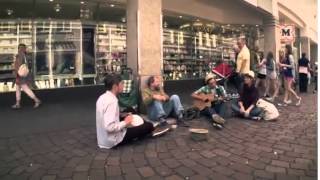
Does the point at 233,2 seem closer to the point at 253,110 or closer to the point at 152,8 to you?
the point at 152,8

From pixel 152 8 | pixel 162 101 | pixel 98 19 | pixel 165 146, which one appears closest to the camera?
pixel 165 146

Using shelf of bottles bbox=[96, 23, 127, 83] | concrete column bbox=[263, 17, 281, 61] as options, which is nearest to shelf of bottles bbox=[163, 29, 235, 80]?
concrete column bbox=[263, 17, 281, 61]

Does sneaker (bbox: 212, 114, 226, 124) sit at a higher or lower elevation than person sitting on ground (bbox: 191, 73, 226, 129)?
lower

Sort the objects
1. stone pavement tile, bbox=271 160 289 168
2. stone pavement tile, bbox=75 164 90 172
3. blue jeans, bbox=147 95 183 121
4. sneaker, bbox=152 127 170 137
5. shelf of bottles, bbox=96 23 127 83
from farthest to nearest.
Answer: shelf of bottles, bbox=96 23 127 83 → blue jeans, bbox=147 95 183 121 → sneaker, bbox=152 127 170 137 → stone pavement tile, bbox=271 160 289 168 → stone pavement tile, bbox=75 164 90 172

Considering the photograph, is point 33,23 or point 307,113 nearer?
point 307,113

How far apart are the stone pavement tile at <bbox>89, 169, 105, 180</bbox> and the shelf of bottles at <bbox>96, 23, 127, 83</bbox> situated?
9.66m

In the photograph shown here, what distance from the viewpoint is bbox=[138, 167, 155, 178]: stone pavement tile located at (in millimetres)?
5226

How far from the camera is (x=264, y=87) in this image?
13.5m

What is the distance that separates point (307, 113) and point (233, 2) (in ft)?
30.0

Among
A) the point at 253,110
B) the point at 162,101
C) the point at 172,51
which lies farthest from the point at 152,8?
the point at 172,51

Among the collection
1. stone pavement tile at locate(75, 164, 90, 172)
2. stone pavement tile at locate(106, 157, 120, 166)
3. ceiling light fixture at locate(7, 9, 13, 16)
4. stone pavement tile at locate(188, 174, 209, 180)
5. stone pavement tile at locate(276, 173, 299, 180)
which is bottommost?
stone pavement tile at locate(276, 173, 299, 180)

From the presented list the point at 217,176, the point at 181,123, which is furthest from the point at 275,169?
the point at 181,123

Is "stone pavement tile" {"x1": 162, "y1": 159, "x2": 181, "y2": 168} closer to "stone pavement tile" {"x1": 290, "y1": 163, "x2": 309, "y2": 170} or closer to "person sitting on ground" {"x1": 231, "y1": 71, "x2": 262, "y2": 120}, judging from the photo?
→ "stone pavement tile" {"x1": 290, "y1": 163, "x2": 309, "y2": 170}

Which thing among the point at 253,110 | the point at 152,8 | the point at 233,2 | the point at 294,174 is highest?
the point at 233,2
